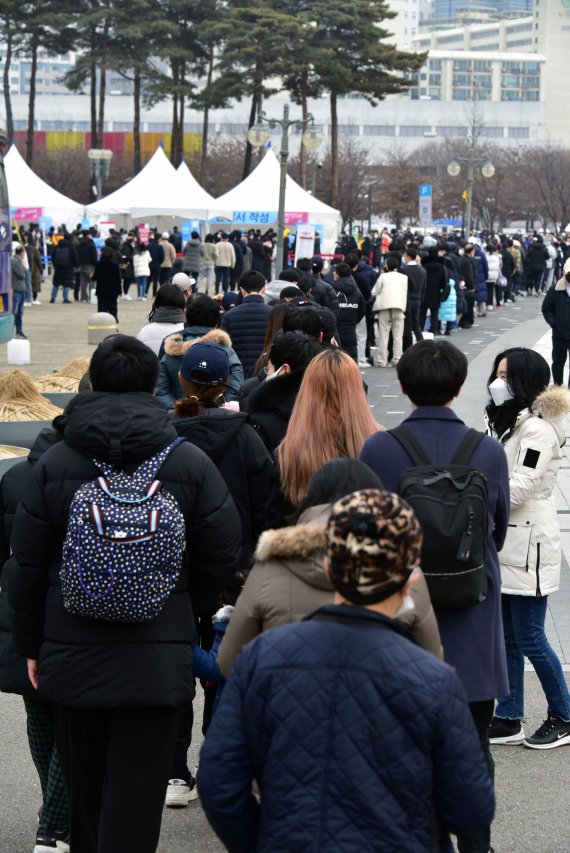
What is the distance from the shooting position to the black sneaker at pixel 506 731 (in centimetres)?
565

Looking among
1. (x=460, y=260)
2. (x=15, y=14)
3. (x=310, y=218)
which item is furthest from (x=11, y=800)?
(x=15, y=14)

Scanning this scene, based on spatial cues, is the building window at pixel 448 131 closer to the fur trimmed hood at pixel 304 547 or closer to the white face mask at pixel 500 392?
the white face mask at pixel 500 392

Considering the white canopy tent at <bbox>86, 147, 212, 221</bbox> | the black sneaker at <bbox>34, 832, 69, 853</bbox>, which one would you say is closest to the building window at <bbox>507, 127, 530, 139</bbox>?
the white canopy tent at <bbox>86, 147, 212, 221</bbox>

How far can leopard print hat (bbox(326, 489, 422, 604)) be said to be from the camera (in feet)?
8.19

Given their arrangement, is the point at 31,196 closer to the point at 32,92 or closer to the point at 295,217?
the point at 295,217

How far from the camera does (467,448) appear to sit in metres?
4.03

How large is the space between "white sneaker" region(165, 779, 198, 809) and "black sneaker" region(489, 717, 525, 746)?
140cm

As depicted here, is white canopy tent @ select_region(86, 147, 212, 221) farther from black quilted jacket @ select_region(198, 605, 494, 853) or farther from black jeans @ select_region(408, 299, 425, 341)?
black quilted jacket @ select_region(198, 605, 494, 853)

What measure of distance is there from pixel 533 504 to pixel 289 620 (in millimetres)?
2255

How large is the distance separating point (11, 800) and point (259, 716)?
2.78m

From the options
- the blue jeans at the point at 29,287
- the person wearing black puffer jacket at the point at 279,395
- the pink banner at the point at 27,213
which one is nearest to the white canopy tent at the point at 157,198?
the pink banner at the point at 27,213

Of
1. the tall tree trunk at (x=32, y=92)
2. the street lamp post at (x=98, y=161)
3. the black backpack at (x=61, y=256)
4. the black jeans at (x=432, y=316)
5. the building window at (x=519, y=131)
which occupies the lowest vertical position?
the black jeans at (x=432, y=316)

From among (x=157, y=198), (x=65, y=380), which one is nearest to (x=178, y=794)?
(x=65, y=380)

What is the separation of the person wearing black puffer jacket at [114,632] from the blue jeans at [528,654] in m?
1.98
